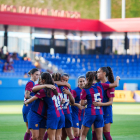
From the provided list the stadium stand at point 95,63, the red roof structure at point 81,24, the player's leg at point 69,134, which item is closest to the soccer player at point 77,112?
the player's leg at point 69,134

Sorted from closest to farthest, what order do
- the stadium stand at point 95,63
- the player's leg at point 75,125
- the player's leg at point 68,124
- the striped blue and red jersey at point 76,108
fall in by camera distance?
the player's leg at point 68,124
the player's leg at point 75,125
the striped blue and red jersey at point 76,108
the stadium stand at point 95,63

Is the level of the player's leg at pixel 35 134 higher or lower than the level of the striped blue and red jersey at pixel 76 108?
lower

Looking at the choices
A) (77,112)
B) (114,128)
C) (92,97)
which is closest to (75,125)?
(77,112)

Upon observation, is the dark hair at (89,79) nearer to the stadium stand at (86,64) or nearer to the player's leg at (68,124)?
→ the player's leg at (68,124)

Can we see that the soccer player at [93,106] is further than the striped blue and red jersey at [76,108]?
No

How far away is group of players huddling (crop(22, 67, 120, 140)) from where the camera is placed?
19.1 ft

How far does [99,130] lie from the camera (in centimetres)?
630

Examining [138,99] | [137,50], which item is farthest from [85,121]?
[137,50]

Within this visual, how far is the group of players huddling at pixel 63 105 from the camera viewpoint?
230 inches

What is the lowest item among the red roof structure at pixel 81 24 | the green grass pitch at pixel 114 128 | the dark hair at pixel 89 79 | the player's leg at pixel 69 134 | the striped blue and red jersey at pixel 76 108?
the green grass pitch at pixel 114 128

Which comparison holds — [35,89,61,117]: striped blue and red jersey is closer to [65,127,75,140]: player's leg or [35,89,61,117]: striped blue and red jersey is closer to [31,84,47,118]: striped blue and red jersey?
[31,84,47,118]: striped blue and red jersey

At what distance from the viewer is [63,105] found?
6688 mm

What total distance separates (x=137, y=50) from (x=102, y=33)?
22.3 feet

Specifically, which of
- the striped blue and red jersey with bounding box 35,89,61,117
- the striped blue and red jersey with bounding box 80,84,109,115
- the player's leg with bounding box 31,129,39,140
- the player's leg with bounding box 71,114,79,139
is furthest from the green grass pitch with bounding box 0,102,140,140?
the striped blue and red jersey with bounding box 35,89,61,117
